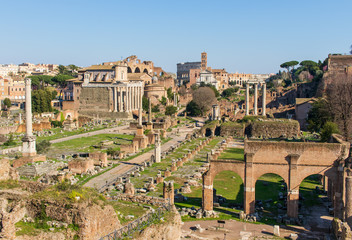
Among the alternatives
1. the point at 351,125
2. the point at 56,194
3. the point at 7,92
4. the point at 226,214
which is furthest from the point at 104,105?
the point at 56,194

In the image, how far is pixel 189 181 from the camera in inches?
1059

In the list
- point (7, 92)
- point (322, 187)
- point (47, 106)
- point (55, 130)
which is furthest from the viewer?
point (7, 92)

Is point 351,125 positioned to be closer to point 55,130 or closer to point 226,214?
point 226,214

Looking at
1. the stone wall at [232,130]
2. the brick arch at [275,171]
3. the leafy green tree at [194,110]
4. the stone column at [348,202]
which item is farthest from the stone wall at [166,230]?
the leafy green tree at [194,110]

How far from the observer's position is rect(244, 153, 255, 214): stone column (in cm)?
2073

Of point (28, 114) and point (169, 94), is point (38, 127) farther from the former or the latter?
point (169, 94)

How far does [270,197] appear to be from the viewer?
24.1m

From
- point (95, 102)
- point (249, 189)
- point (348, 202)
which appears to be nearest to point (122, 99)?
point (95, 102)

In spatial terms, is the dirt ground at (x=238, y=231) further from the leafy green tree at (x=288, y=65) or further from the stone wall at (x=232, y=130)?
the leafy green tree at (x=288, y=65)

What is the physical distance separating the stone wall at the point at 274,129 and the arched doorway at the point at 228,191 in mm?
24656

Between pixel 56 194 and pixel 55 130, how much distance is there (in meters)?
44.9

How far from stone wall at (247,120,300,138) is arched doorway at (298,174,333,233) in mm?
24789

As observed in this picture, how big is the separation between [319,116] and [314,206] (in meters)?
31.0

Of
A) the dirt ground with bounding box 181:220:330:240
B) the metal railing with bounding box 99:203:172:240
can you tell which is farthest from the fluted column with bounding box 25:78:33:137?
the metal railing with bounding box 99:203:172:240
